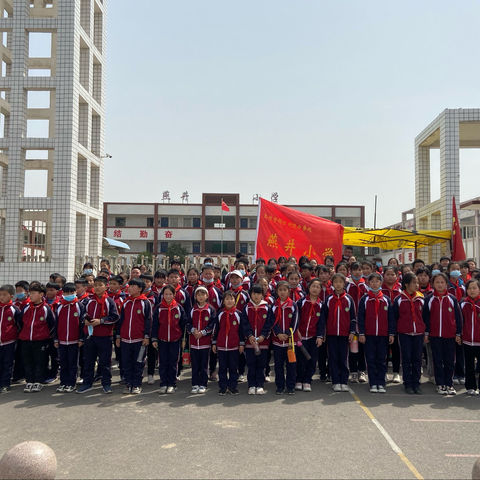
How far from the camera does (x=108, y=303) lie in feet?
22.4

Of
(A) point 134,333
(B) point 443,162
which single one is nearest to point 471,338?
(A) point 134,333

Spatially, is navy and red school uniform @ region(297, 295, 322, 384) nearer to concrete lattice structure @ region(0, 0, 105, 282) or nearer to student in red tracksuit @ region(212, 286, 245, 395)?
student in red tracksuit @ region(212, 286, 245, 395)

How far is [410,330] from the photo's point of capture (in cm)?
657

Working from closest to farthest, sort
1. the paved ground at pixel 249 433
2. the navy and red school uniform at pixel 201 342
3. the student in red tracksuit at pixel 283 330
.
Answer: the paved ground at pixel 249 433, the student in red tracksuit at pixel 283 330, the navy and red school uniform at pixel 201 342

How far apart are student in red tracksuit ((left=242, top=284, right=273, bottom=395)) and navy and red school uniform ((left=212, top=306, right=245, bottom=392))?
11 centimetres

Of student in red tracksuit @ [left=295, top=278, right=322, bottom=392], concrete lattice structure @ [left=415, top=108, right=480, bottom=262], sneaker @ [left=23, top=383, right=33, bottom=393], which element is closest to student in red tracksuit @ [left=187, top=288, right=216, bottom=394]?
student in red tracksuit @ [left=295, top=278, right=322, bottom=392]

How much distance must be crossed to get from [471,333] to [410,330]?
813mm

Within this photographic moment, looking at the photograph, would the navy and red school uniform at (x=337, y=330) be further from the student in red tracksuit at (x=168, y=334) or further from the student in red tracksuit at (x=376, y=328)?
the student in red tracksuit at (x=168, y=334)

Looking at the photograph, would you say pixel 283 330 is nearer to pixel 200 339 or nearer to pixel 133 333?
pixel 200 339

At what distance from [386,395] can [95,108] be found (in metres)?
15.2

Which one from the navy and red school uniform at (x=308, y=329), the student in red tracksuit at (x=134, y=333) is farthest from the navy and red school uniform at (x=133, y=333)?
the navy and red school uniform at (x=308, y=329)

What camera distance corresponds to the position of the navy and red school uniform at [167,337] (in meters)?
6.64

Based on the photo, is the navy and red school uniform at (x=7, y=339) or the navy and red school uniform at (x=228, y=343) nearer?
the navy and red school uniform at (x=228, y=343)

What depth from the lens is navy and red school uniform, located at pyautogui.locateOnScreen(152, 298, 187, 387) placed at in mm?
6637
